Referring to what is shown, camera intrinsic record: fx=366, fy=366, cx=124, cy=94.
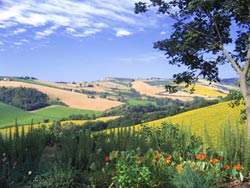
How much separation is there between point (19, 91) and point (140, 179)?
417 ft

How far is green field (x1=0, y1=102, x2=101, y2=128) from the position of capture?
90.7 metres

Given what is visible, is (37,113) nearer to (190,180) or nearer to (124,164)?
(124,164)

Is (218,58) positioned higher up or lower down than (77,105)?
higher up

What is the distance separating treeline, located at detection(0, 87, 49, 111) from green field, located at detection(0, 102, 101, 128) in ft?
18.0

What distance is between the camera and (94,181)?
5.77 metres

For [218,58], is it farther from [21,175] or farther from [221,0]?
[21,175]

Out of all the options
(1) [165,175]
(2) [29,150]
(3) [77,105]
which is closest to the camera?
(1) [165,175]

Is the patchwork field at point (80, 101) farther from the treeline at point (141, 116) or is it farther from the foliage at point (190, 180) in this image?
the foliage at point (190, 180)

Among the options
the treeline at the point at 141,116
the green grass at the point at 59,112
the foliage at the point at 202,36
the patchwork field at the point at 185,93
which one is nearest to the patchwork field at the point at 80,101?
the green grass at the point at 59,112

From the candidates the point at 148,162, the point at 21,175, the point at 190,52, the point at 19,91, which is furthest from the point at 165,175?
the point at 19,91

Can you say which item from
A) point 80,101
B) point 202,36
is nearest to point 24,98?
point 80,101

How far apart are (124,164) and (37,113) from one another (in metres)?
102

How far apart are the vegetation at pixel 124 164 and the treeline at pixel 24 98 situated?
108m

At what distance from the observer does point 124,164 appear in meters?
5.17
